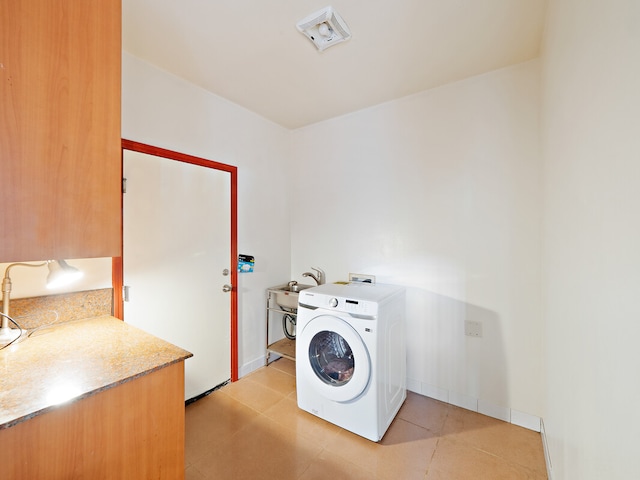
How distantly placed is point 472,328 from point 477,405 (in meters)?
0.60

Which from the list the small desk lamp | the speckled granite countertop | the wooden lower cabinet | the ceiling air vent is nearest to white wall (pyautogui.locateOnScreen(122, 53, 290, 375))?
the small desk lamp

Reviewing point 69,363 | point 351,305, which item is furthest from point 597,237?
point 69,363

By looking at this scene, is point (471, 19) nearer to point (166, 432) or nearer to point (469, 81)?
point (469, 81)

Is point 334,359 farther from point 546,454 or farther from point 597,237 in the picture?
point 597,237

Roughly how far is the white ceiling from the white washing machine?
65.5 inches

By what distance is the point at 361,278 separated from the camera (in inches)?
102

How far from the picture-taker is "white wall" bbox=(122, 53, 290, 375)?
6.17ft

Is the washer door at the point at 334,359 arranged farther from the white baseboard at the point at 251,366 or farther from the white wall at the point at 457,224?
the white baseboard at the point at 251,366

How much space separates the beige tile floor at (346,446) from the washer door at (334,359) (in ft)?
1.05

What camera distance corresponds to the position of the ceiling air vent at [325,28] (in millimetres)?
1461

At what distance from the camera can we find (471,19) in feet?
4.94

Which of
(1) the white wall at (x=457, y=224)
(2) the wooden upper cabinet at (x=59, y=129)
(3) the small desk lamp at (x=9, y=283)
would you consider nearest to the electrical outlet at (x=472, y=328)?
(1) the white wall at (x=457, y=224)

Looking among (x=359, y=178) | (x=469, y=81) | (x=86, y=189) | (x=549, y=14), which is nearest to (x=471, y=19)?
(x=549, y=14)

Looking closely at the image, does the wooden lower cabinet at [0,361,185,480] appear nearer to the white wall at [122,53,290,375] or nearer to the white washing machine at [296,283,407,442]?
the white washing machine at [296,283,407,442]
